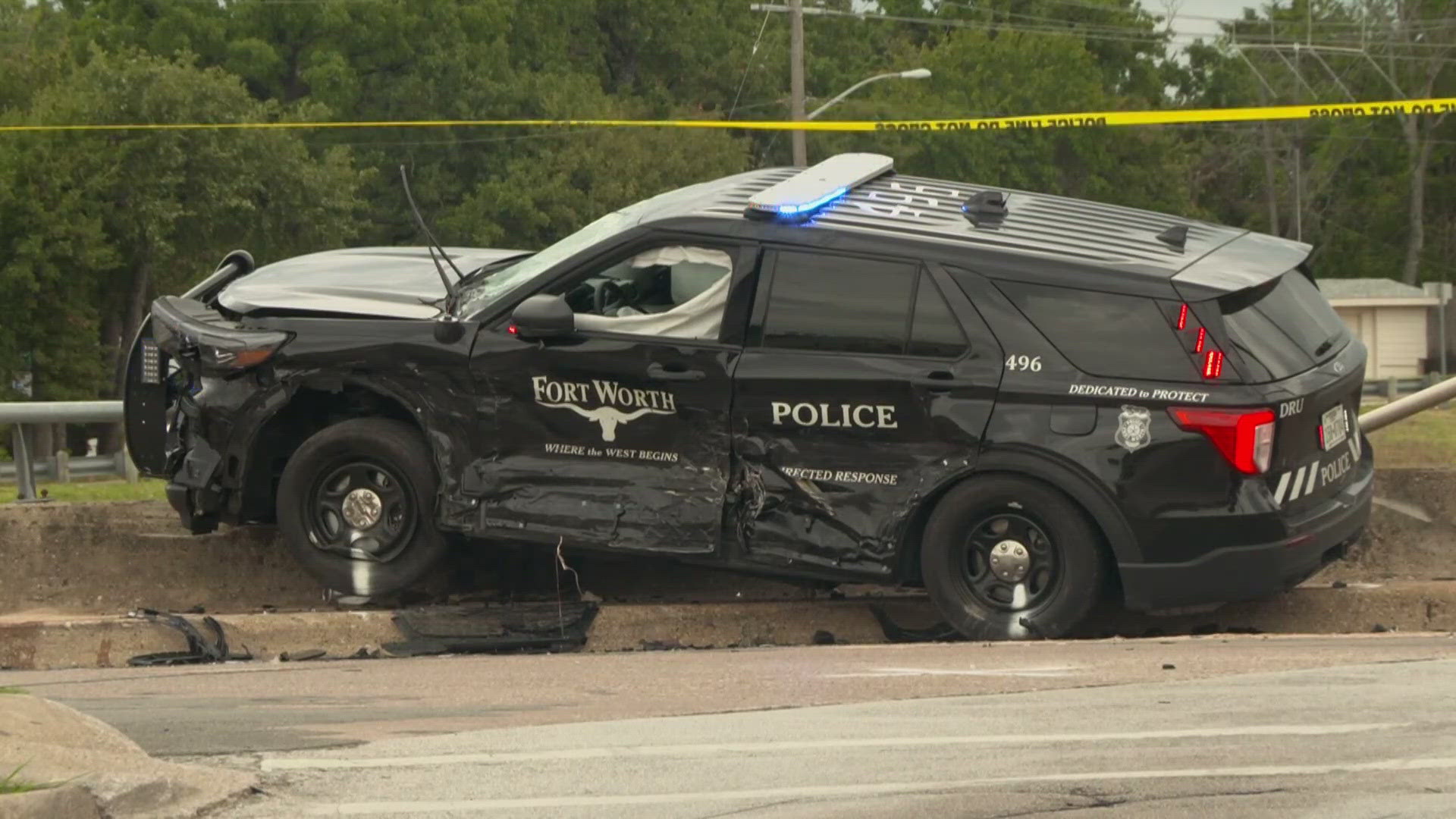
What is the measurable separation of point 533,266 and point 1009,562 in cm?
241

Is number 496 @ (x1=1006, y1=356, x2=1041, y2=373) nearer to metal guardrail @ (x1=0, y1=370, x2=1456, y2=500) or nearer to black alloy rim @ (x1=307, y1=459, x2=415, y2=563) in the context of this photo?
metal guardrail @ (x1=0, y1=370, x2=1456, y2=500)

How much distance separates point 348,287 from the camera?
329 inches

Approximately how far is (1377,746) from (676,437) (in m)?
3.15

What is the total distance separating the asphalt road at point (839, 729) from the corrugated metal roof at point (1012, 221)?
1580 millimetres

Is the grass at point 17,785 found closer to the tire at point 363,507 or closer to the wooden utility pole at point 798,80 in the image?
the tire at point 363,507

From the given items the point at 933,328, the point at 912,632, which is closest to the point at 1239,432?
the point at 933,328

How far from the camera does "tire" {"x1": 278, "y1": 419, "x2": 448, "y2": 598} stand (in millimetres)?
7996

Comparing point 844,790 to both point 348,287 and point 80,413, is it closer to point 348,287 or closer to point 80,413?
point 348,287

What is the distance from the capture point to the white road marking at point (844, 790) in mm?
5035

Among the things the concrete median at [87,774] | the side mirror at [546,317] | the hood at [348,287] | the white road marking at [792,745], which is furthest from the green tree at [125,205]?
the white road marking at [792,745]

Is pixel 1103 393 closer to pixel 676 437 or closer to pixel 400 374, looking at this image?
pixel 676 437

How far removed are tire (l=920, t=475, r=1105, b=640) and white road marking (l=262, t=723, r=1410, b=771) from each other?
1.57m

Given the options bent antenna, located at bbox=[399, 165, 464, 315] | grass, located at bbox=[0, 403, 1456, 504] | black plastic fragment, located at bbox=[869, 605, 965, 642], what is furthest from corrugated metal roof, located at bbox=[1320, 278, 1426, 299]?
bent antenna, located at bbox=[399, 165, 464, 315]

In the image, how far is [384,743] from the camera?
5.78m
